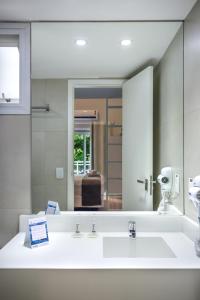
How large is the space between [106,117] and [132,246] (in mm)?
839

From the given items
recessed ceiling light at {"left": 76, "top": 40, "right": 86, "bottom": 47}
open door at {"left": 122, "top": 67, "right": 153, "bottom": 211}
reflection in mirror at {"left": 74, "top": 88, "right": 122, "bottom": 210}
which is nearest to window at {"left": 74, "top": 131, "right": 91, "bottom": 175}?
reflection in mirror at {"left": 74, "top": 88, "right": 122, "bottom": 210}

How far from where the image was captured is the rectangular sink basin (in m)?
1.58

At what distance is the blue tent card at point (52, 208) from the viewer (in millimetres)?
1738

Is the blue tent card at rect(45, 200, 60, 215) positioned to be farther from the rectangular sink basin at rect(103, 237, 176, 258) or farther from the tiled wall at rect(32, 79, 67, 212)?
the rectangular sink basin at rect(103, 237, 176, 258)

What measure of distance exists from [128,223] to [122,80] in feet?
3.14

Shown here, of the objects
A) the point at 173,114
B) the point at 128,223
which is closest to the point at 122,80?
the point at 173,114

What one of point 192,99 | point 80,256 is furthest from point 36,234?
point 192,99

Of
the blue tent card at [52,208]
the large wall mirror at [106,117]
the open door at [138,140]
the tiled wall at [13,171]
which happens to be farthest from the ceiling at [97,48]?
the blue tent card at [52,208]

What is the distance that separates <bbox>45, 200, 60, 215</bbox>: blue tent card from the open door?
1.52 feet

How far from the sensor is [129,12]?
5.17 feet

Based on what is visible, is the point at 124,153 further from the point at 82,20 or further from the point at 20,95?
the point at 82,20

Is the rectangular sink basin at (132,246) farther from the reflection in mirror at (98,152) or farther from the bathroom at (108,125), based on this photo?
the reflection in mirror at (98,152)

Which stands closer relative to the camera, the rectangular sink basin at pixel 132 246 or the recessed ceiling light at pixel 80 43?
the rectangular sink basin at pixel 132 246

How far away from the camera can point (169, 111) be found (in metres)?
1.79
